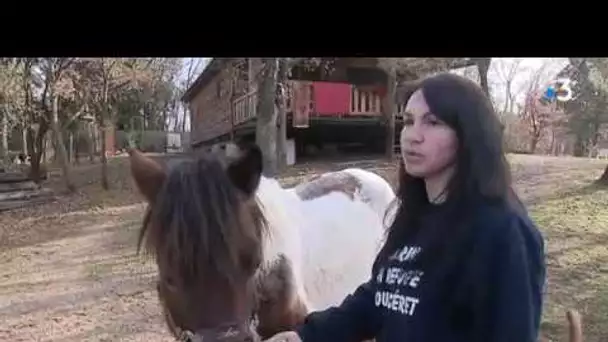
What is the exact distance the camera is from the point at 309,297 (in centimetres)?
127

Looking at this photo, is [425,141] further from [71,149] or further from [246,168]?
[71,149]

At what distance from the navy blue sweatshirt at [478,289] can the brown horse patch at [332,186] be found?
920 millimetres

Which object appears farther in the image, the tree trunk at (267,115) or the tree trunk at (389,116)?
the tree trunk at (389,116)

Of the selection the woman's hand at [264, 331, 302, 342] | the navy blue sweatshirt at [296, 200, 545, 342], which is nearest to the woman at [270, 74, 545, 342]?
the navy blue sweatshirt at [296, 200, 545, 342]

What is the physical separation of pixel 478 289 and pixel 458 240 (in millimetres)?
56

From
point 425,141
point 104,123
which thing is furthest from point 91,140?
point 425,141

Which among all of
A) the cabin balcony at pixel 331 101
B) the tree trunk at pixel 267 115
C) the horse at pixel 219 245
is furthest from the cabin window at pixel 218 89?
the horse at pixel 219 245

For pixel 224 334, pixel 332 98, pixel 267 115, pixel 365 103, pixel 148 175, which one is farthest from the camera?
pixel 365 103

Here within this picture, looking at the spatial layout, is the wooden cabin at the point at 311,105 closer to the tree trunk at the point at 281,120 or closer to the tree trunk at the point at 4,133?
the tree trunk at the point at 281,120

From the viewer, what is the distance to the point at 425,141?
0.65 metres

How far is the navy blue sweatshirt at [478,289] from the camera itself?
1.89 feet
